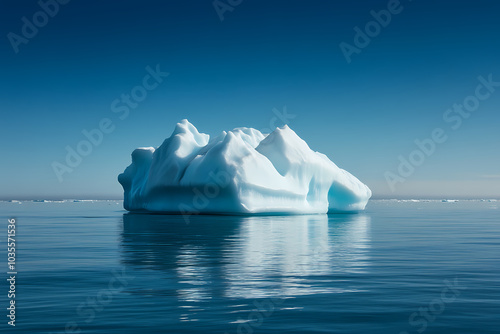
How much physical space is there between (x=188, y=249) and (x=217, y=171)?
19.6m

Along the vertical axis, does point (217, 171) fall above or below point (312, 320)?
above

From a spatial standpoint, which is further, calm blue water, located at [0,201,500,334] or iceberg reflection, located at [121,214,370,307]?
iceberg reflection, located at [121,214,370,307]

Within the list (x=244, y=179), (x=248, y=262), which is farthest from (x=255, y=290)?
(x=244, y=179)

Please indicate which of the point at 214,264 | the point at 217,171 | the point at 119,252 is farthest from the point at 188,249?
the point at 217,171

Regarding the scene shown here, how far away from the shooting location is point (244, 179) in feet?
112

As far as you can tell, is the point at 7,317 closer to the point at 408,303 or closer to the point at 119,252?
the point at 408,303

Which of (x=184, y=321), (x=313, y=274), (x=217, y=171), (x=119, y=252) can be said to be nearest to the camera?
(x=184, y=321)

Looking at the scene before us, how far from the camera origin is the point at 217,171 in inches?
1382

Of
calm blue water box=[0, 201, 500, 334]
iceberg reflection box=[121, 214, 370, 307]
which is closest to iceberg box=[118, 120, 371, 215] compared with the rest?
iceberg reflection box=[121, 214, 370, 307]

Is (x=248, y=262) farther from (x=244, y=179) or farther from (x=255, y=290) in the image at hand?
(x=244, y=179)

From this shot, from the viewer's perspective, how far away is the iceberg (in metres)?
35.1

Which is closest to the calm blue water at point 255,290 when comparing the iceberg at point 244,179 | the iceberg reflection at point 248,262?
the iceberg reflection at point 248,262

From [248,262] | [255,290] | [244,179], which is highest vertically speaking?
[244,179]

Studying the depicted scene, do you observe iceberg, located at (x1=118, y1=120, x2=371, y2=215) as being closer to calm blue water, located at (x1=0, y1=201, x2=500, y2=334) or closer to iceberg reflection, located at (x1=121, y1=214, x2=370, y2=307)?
iceberg reflection, located at (x1=121, y1=214, x2=370, y2=307)
